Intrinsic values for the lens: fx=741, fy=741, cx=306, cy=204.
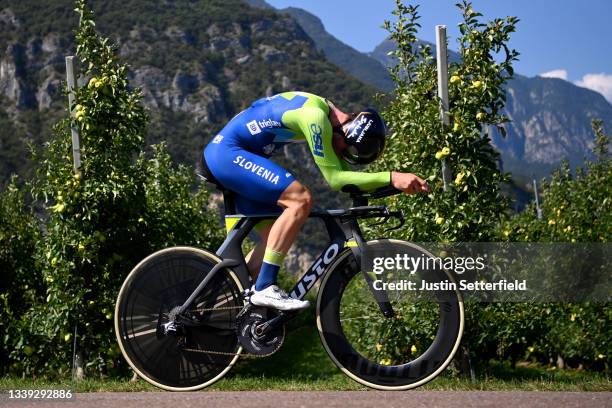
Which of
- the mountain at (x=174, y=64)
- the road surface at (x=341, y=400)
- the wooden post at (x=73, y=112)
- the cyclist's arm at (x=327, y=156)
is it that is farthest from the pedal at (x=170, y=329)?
the mountain at (x=174, y=64)

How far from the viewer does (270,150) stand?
16.3ft

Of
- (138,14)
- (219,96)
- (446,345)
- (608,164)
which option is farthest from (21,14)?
(446,345)

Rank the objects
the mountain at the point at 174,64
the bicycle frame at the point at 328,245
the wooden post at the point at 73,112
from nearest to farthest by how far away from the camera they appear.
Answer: the bicycle frame at the point at 328,245
the wooden post at the point at 73,112
the mountain at the point at 174,64

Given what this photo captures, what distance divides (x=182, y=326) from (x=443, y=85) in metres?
4.68

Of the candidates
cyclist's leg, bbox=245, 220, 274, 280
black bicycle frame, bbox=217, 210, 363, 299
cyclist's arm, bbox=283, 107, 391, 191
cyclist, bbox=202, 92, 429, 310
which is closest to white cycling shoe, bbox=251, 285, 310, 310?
→ cyclist, bbox=202, 92, 429, 310

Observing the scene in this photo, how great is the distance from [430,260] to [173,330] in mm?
1747

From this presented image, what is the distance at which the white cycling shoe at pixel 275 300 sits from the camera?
15.3 feet

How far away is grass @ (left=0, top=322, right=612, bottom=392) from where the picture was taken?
5.56 meters

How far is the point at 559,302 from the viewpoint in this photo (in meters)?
13.3

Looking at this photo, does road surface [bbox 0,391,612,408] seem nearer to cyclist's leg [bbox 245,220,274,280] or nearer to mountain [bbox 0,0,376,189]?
cyclist's leg [bbox 245,220,274,280]

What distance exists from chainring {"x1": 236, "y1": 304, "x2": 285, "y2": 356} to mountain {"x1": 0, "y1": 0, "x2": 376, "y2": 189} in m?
113

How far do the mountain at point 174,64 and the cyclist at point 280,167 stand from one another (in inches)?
4454

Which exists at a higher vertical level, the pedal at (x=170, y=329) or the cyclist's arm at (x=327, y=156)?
the cyclist's arm at (x=327, y=156)

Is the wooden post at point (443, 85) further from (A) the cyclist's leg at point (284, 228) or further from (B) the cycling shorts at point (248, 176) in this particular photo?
(A) the cyclist's leg at point (284, 228)
